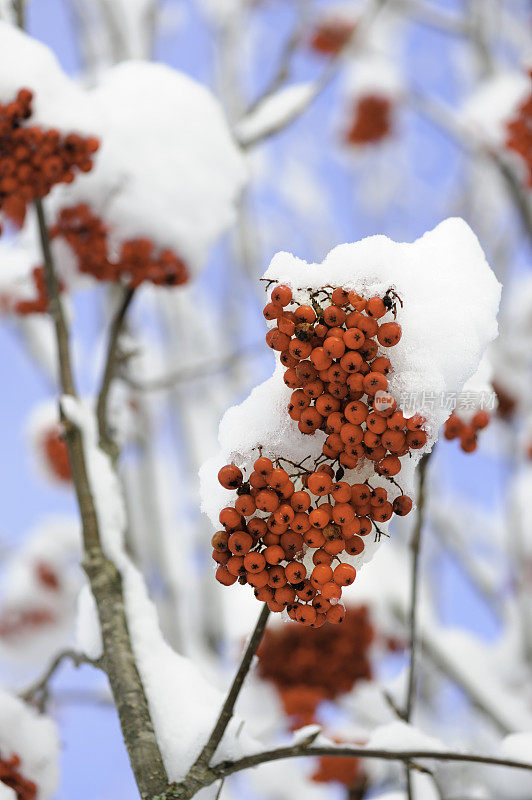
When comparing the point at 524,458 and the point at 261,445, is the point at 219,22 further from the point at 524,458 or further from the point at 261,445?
the point at 261,445

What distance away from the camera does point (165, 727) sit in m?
1.05

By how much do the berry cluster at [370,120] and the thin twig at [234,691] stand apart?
3.80 meters

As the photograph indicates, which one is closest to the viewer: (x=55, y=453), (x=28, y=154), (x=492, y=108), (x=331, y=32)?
(x=28, y=154)

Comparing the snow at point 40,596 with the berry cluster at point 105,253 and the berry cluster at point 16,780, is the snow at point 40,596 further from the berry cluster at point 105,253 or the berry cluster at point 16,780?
the berry cluster at point 16,780

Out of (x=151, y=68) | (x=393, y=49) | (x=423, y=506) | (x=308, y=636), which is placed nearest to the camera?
(x=423, y=506)

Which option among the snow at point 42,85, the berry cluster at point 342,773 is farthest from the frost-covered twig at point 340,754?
the berry cluster at point 342,773

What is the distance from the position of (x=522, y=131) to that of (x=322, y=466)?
1656 mm

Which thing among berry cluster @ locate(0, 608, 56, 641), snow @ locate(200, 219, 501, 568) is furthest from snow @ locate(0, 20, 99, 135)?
berry cluster @ locate(0, 608, 56, 641)

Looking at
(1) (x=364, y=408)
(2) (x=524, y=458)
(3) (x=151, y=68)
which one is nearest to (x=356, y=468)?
(1) (x=364, y=408)

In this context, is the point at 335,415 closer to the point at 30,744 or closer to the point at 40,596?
the point at 30,744

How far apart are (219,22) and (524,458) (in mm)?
3503

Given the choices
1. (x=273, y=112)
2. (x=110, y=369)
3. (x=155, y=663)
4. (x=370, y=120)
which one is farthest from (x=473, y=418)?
(x=370, y=120)

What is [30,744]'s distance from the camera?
117cm

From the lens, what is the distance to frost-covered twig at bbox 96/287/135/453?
160 cm
